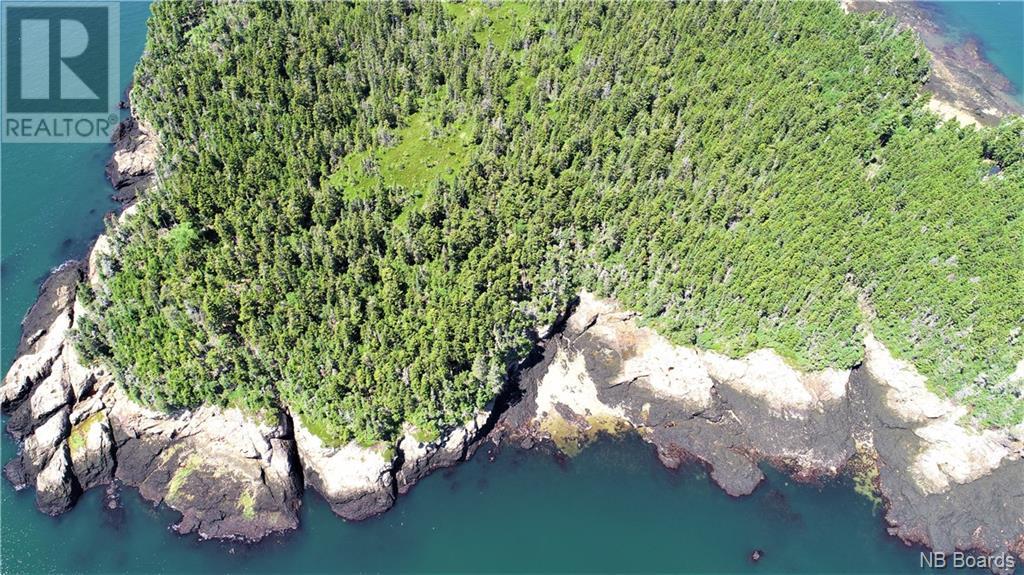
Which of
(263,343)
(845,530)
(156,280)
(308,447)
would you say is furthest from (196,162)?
(845,530)

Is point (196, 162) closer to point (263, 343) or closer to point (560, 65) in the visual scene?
point (263, 343)

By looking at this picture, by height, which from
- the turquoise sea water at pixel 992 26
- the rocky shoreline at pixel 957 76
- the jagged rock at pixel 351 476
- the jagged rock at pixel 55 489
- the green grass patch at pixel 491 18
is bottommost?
the jagged rock at pixel 55 489

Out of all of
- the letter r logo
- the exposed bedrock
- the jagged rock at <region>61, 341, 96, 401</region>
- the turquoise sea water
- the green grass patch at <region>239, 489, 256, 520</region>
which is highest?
the turquoise sea water

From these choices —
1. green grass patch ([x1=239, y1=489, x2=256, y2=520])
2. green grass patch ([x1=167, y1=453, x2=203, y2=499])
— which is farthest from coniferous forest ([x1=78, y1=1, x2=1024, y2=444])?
green grass patch ([x1=239, y1=489, x2=256, y2=520])

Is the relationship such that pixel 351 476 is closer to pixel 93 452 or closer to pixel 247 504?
pixel 247 504

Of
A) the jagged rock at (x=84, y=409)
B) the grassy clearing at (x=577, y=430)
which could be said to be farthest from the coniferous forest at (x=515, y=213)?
the grassy clearing at (x=577, y=430)

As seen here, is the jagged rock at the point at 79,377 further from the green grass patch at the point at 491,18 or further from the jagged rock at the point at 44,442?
the green grass patch at the point at 491,18

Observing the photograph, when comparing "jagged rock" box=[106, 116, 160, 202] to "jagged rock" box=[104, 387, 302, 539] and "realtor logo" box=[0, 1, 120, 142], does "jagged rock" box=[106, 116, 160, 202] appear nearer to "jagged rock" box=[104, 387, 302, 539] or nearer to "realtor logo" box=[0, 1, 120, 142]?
"realtor logo" box=[0, 1, 120, 142]
